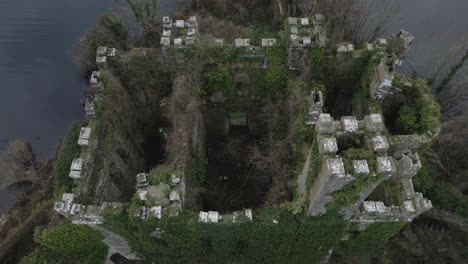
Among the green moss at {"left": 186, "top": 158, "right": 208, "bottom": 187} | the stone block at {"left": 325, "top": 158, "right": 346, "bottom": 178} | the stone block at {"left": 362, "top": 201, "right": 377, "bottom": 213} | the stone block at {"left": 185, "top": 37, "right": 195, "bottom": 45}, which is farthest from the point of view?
the green moss at {"left": 186, "top": 158, "right": 208, "bottom": 187}

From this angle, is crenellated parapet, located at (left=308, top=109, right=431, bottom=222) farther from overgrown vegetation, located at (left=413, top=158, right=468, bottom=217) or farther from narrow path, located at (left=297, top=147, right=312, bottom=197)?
overgrown vegetation, located at (left=413, top=158, right=468, bottom=217)

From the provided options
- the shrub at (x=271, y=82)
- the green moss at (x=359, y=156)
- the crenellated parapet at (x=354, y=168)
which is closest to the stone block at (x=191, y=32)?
the shrub at (x=271, y=82)

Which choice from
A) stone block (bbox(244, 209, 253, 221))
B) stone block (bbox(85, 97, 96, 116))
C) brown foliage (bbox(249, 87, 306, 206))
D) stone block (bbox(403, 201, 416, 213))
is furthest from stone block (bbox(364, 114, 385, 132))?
stone block (bbox(85, 97, 96, 116))

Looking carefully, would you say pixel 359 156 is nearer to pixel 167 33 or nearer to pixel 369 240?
pixel 369 240

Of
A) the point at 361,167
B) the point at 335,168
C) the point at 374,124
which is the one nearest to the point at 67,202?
the point at 335,168

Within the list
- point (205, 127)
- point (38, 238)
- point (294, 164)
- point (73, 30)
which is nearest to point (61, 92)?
point (73, 30)

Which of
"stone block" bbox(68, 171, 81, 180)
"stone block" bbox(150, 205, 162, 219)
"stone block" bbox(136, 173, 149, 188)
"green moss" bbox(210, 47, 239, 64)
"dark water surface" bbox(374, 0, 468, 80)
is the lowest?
Answer: "stone block" bbox(150, 205, 162, 219)

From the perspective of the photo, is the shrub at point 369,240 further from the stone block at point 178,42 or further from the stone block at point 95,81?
the stone block at point 95,81
